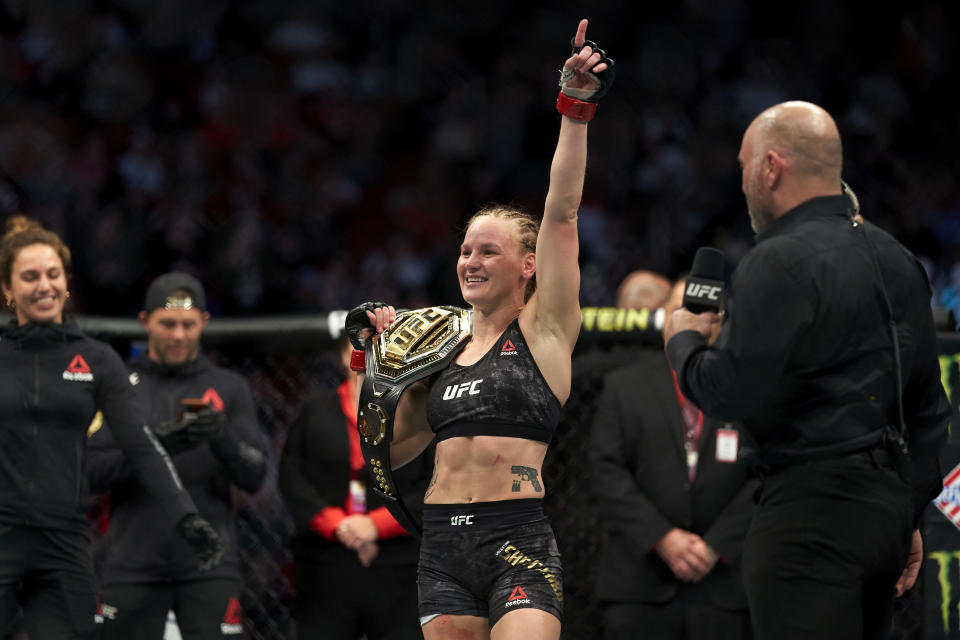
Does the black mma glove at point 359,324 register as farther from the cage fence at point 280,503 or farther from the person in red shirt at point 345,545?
the cage fence at point 280,503

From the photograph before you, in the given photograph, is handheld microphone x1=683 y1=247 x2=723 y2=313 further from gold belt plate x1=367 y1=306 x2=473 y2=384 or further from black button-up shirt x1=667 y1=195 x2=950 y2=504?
gold belt plate x1=367 y1=306 x2=473 y2=384

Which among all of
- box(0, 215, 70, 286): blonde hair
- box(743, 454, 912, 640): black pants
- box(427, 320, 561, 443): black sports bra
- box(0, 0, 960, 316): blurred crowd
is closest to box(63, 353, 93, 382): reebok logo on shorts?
box(0, 215, 70, 286): blonde hair

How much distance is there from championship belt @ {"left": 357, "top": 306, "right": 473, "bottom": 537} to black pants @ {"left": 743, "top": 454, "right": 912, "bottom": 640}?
928 mm

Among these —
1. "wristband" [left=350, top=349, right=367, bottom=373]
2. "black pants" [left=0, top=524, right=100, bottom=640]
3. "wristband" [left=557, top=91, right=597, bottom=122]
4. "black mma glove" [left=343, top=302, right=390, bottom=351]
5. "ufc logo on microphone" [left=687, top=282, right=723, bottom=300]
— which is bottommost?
"black pants" [left=0, top=524, right=100, bottom=640]

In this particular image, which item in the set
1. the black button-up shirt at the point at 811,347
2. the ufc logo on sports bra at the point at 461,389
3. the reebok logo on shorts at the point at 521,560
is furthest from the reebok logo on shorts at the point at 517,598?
the black button-up shirt at the point at 811,347

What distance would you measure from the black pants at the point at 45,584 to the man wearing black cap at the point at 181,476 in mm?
361

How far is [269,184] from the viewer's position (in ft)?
24.0

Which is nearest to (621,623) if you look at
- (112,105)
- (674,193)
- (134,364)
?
(134,364)

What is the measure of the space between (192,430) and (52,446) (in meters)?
0.52

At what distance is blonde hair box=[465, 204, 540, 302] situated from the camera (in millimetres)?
2881

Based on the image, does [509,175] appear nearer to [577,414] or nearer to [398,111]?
[398,111]

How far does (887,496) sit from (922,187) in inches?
198

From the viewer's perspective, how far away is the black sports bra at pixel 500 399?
267 cm

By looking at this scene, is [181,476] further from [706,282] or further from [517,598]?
[706,282]
